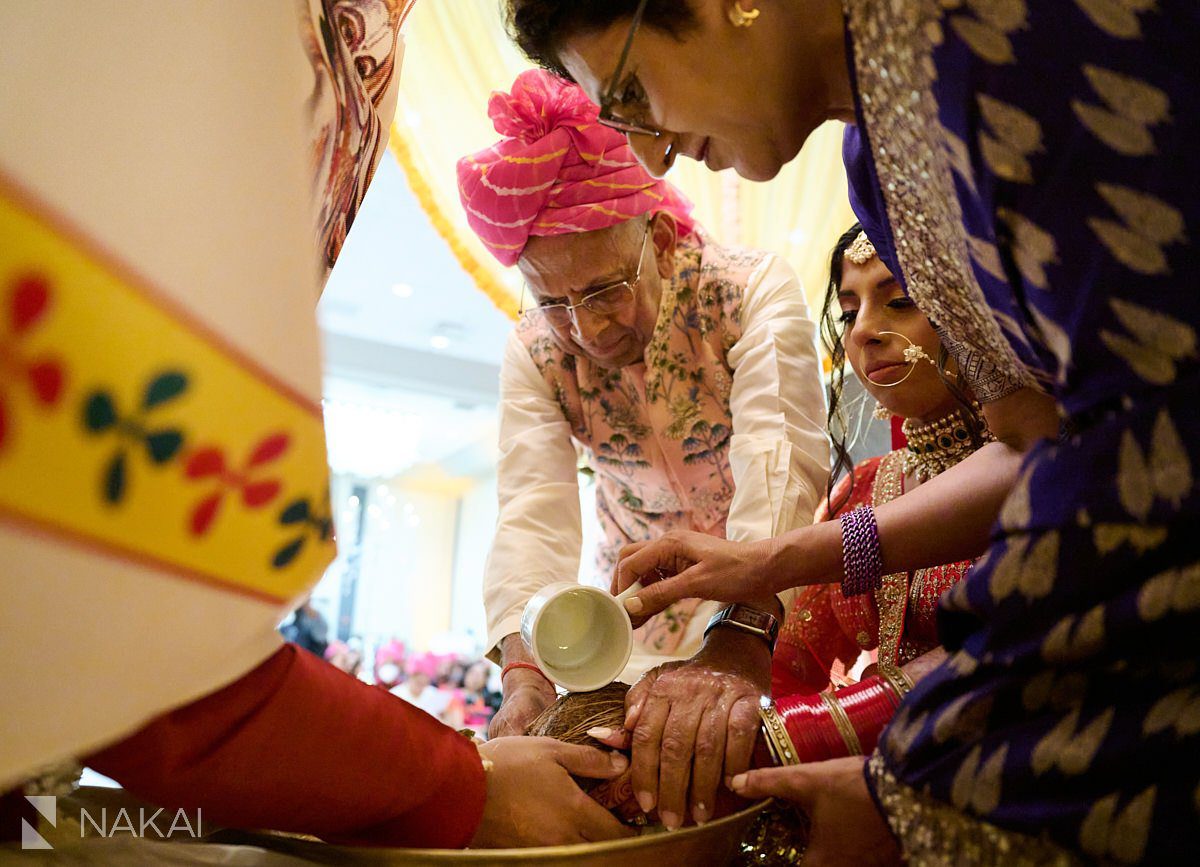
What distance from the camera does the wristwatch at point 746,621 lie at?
55.0 inches

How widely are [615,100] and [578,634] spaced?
2.37ft

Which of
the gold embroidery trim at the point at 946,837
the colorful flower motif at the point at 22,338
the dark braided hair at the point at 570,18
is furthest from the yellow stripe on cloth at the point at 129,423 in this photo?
the dark braided hair at the point at 570,18

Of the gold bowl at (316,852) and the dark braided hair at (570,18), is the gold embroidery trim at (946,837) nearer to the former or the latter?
the gold bowl at (316,852)

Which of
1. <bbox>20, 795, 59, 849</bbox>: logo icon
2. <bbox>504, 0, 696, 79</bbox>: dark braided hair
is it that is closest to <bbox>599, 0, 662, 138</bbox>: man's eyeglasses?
<bbox>504, 0, 696, 79</bbox>: dark braided hair

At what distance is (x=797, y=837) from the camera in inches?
44.6

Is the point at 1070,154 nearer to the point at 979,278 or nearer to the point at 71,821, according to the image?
the point at 979,278

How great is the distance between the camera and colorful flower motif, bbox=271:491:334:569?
637 millimetres

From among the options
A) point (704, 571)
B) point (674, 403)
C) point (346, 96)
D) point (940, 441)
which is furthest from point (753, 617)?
point (346, 96)

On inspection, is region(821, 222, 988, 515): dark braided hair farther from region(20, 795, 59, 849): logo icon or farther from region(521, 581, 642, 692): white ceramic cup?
region(20, 795, 59, 849): logo icon

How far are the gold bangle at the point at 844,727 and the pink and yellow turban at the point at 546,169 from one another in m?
1.03

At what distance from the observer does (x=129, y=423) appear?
54cm

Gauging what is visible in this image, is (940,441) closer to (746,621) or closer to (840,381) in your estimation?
(840,381)

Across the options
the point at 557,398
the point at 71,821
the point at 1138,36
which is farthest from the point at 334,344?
the point at 1138,36

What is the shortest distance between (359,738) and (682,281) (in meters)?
1.31
